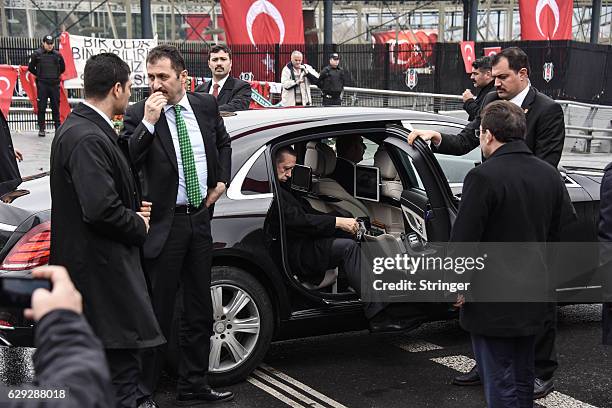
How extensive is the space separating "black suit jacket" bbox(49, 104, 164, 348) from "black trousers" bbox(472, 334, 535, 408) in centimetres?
155

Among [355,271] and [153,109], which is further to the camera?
[355,271]

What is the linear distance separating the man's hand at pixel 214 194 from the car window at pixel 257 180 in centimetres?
39

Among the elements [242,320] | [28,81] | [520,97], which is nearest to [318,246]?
[242,320]

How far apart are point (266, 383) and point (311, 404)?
16.4 inches

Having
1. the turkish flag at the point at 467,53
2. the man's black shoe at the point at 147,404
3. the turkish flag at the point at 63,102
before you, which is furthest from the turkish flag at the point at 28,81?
the man's black shoe at the point at 147,404

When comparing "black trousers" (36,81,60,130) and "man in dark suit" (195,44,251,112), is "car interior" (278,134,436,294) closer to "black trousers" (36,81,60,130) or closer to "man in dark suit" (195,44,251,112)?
"man in dark suit" (195,44,251,112)

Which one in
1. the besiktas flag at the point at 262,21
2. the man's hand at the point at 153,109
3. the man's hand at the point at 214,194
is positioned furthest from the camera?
the besiktas flag at the point at 262,21

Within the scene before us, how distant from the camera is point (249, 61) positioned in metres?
21.5

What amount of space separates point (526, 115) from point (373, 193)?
4.16 feet

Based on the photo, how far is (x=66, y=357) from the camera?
70.8 inches

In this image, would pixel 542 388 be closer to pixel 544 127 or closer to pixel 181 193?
pixel 544 127

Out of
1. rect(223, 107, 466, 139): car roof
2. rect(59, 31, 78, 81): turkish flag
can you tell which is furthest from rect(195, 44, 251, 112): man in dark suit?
rect(59, 31, 78, 81): turkish flag

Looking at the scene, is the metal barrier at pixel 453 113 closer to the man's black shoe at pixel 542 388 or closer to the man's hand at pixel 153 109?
the man's black shoe at pixel 542 388

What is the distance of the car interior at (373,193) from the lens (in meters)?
5.79
